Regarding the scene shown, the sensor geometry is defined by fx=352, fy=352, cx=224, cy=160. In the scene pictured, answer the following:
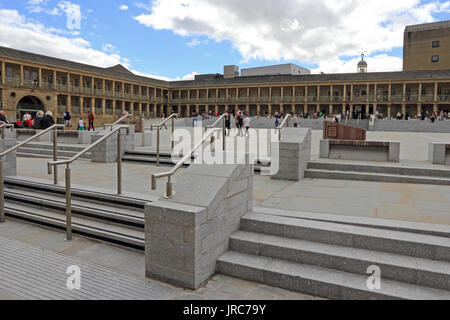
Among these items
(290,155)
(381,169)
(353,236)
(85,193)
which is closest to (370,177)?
(381,169)

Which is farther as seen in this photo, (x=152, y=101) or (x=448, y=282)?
(x=152, y=101)

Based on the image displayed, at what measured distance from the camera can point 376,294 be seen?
3.41 meters

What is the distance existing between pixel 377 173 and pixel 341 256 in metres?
4.95

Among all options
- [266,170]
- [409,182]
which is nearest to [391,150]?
[409,182]

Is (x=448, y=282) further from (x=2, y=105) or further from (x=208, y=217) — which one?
(x=2, y=105)

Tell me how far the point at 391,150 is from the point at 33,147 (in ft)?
40.9

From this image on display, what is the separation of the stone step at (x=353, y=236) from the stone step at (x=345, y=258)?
0.07 m

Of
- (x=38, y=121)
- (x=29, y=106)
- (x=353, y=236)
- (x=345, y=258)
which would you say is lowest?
(x=345, y=258)

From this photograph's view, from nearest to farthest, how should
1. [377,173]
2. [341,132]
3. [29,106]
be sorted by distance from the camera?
1. [377,173]
2. [341,132]
3. [29,106]

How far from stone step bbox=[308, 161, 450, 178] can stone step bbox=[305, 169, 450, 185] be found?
0.20 metres

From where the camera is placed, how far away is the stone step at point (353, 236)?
12.6 feet

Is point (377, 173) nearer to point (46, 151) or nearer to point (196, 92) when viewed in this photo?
point (46, 151)

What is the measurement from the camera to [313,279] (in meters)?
3.68

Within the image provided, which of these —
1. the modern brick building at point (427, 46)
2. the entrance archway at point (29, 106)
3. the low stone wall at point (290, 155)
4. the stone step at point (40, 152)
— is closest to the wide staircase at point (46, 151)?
the stone step at point (40, 152)
